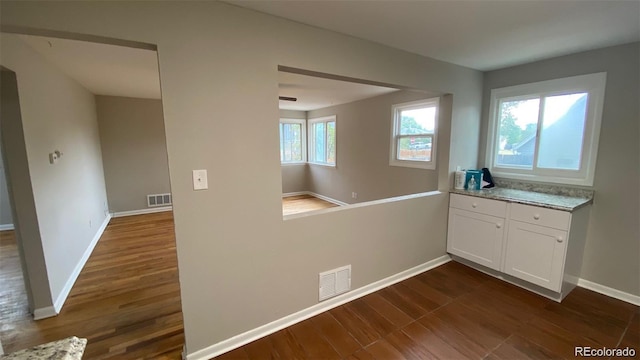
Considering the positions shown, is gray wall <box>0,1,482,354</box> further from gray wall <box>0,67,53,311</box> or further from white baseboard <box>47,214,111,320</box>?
white baseboard <box>47,214,111,320</box>

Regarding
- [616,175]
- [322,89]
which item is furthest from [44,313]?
[616,175]

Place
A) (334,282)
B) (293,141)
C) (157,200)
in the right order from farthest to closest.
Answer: (293,141), (157,200), (334,282)

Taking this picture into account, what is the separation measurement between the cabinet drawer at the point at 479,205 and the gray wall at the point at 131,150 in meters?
4.66

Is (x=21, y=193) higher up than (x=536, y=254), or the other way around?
(x=21, y=193)

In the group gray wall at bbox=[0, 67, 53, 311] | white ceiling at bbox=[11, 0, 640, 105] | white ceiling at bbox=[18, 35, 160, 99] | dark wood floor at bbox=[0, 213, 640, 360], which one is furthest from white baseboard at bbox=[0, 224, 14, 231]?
gray wall at bbox=[0, 67, 53, 311]

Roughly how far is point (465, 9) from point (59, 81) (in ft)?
13.1

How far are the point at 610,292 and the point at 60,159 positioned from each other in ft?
18.3

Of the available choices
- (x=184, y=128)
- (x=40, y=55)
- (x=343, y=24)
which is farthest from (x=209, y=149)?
(x=40, y=55)

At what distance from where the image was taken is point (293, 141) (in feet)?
24.1

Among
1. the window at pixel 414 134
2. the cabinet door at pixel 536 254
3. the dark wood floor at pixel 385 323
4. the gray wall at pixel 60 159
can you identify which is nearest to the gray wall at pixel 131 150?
the gray wall at pixel 60 159

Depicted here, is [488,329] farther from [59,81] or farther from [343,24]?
[59,81]

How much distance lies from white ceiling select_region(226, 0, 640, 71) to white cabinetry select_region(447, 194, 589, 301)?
1.46 metres

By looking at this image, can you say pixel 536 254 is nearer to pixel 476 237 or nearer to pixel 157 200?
pixel 476 237

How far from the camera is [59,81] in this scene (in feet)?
9.59
